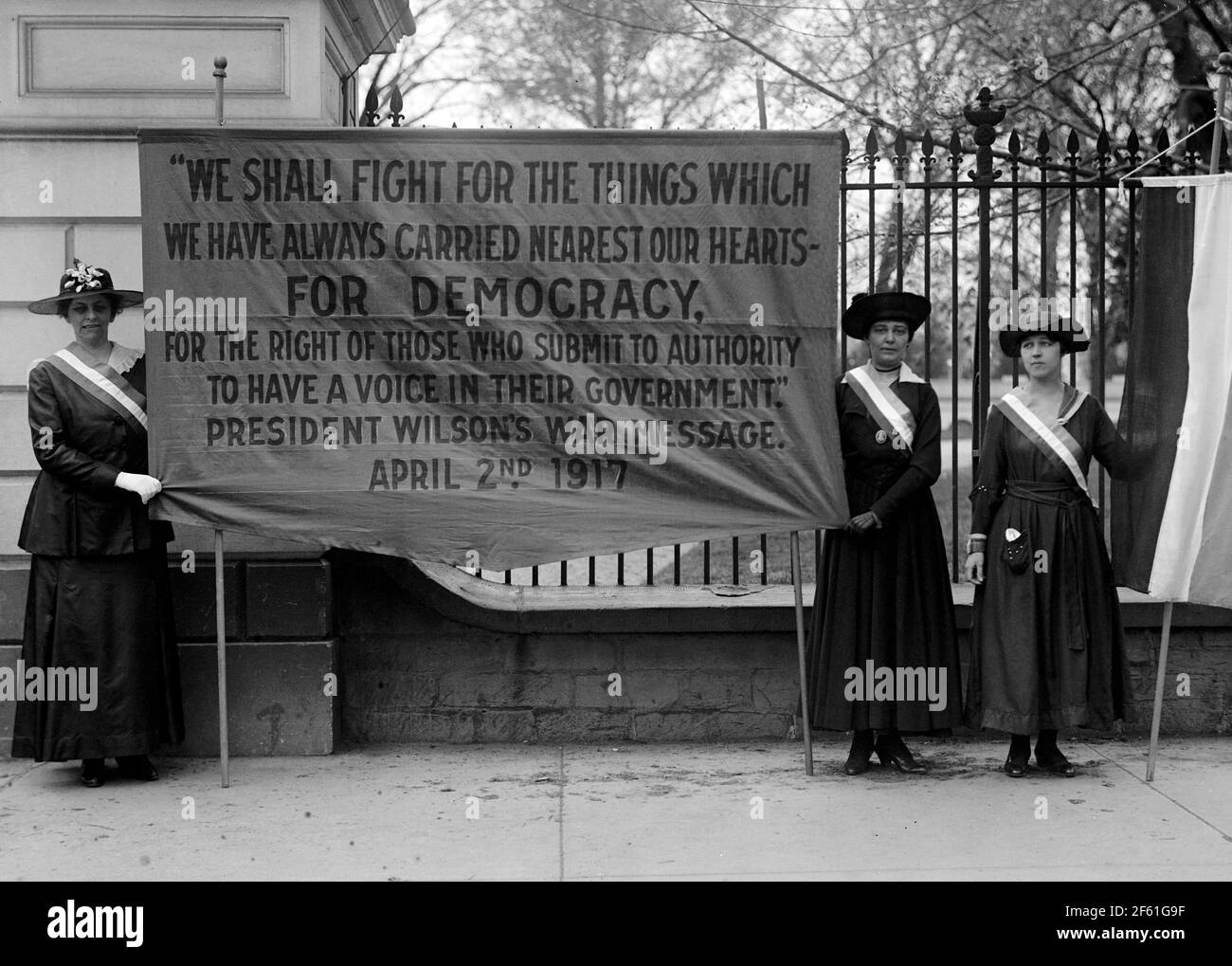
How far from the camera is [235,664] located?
683 cm

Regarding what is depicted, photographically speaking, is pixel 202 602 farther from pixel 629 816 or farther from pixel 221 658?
pixel 629 816

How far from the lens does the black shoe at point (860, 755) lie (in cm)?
650

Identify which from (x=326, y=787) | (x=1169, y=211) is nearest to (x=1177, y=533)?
(x=1169, y=211)

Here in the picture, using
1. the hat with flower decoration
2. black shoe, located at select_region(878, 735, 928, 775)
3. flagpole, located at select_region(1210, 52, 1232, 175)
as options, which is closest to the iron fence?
the hat with flower decoration

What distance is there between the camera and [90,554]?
248 inches

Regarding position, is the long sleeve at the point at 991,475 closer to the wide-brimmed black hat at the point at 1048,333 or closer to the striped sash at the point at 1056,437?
the striped sash at the point at 1056,437

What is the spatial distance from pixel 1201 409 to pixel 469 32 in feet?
48.0

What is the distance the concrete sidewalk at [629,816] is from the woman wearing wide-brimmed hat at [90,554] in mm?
280

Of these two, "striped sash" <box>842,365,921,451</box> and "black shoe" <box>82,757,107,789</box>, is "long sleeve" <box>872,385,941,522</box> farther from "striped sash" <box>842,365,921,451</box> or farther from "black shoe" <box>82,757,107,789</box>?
"black shoe" <box>82,757,107,789</box>

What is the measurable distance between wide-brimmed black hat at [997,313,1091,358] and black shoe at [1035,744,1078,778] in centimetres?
175

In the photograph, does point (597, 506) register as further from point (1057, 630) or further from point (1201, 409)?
point (1201, 409)

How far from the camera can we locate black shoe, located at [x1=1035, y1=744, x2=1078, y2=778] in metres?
6.48

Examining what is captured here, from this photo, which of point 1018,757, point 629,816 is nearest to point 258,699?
point 629,816

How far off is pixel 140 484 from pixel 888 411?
321 centimetres
